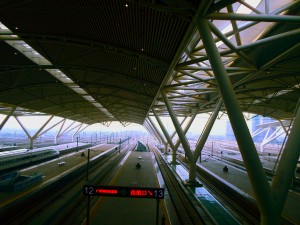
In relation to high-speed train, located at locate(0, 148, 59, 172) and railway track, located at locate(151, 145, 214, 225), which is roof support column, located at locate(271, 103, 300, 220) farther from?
high-speed train, located at locate(0, 148, 59, 172)

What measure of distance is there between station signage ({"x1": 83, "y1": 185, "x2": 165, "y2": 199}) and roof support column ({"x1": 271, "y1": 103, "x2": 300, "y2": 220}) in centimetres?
403

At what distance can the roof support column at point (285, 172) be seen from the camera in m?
8.52

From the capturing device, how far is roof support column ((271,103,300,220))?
28.0ft

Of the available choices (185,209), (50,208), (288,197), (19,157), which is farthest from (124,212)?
(19,157)

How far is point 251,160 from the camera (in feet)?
27.6

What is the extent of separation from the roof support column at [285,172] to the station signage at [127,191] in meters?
4.03

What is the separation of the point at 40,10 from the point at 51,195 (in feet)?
51.9

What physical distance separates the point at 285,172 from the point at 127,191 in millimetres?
5782

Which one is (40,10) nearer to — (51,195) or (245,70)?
(245,70)

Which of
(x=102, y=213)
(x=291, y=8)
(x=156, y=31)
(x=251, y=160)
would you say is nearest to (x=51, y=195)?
(x=102, y=213)

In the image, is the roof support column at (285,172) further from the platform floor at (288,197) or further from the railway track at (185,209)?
the platform floor at (288,197)

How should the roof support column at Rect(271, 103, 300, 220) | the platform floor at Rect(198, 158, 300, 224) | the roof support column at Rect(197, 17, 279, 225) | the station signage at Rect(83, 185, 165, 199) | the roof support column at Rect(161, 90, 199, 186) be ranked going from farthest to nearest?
the roof support column at Rect(161, 90, 199, 186), the platform floor at Rect(198, 158, 300, 224), the station signage at Rect(83, 185, 165, 199), the roof support column at Rect(271, 103, 300, 220), the roof support column at Rect(197, 17, 279, 225)

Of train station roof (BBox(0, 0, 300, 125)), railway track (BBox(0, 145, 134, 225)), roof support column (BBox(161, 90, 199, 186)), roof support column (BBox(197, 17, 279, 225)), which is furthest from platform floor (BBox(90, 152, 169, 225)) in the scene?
train station roof (BBox(0, 0, 300, 125))

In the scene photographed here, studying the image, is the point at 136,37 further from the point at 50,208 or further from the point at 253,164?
the point at 50,208
